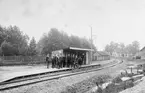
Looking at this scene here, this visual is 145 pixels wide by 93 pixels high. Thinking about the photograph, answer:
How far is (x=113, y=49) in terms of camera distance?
10419cm

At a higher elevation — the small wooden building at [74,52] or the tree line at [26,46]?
the tree line at [26,46]

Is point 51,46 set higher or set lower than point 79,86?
higher

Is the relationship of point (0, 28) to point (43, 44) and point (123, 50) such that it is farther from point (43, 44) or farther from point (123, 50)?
point (123, 50)

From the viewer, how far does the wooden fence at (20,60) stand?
903 inches

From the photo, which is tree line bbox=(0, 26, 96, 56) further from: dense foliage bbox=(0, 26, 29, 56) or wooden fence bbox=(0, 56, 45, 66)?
wooden fence bbox=(0, 56, 45, 66)

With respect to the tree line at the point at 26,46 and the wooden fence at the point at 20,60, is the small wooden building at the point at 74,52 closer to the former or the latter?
the wooden fence at the point at 20,60

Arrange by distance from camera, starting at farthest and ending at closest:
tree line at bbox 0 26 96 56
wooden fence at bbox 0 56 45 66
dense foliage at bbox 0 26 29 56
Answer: tree line at bbox 0 26 96 56
dense foliage at bbox 0 26 29 56
wooden fence at bbox 0 56 45 66

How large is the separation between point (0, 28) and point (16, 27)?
622cm

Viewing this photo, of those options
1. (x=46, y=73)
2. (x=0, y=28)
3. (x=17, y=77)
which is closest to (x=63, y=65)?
(x=46, y=73)

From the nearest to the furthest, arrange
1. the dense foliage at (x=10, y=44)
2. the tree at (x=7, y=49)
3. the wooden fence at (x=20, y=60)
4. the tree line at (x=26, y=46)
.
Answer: the wooden fence at (x=20, y=60), the tree at (x=7, y=49), the dense foliage at (x=10, y=44), the tree line at (x=26, y=46)

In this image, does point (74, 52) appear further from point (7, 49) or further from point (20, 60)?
point (7, 49)

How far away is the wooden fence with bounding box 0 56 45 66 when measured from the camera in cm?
2293

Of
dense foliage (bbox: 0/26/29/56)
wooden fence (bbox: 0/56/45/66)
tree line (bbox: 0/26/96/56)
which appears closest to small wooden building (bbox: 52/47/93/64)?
wooden fence (bbox: 0/56/45/66)

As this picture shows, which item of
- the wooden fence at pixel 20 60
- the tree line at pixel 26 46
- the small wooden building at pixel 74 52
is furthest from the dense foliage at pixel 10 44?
the small wooden building at pixel 74 52
